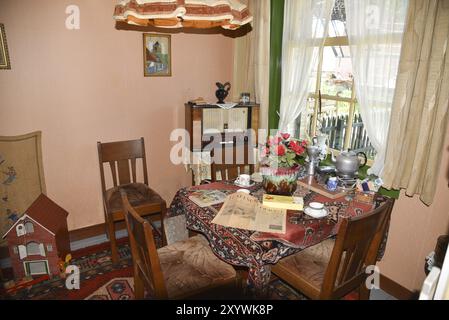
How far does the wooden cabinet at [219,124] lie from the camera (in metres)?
3.19

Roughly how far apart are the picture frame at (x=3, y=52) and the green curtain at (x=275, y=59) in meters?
2.30

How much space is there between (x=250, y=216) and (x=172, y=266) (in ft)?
1.87

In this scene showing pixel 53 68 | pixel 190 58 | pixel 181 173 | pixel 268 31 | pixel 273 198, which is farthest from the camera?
pixel 181 173

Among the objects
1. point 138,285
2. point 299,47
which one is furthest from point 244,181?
point 299,47

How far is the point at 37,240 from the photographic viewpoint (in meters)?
2.45

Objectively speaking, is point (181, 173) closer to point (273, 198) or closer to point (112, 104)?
point (112, 104)

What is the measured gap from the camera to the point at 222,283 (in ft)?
6.23

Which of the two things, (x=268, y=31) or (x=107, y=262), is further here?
(x=268, y=31)

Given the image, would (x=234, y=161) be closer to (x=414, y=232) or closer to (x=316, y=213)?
(x=316, y=213)

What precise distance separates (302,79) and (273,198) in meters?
1.51

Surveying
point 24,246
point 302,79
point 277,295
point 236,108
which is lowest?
point 277,295

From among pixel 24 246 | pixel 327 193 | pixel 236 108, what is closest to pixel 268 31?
pixel 236 108

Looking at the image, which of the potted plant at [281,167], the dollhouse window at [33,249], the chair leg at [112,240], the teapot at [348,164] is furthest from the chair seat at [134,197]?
the teapot at [348,164]

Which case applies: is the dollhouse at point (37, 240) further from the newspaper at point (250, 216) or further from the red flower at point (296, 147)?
the red flower at point (296, 147)
